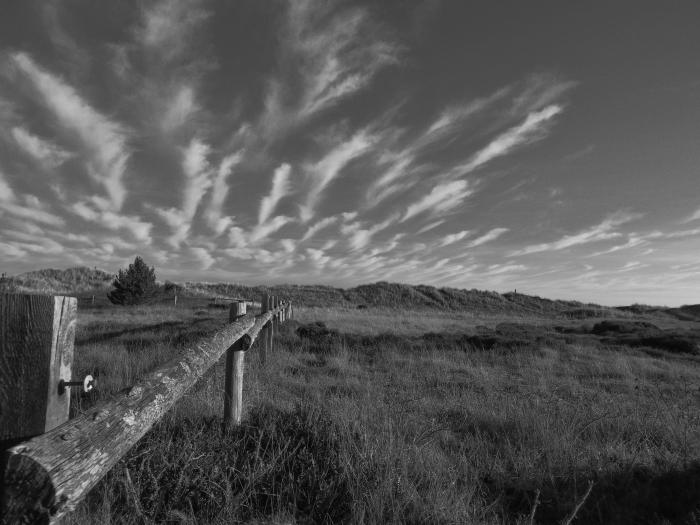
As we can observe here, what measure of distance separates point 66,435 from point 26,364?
563mm

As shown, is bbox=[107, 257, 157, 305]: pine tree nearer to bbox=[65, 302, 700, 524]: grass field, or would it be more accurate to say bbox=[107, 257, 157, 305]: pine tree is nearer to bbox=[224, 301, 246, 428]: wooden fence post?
bbox=[65, 302, 700, 524]: grass field

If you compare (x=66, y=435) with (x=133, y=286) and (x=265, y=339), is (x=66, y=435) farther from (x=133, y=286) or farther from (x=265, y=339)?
(x=133, y=286)

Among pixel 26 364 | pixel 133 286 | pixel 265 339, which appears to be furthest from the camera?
pixel 133 286

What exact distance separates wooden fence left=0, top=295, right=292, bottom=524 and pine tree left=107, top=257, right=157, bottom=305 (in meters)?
32.0

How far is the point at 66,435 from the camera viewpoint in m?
1.31

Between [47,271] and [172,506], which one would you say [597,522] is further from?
[47,271]

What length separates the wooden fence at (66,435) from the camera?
3.84 ft

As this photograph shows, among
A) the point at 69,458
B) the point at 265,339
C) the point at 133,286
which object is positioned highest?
the point at 133,286

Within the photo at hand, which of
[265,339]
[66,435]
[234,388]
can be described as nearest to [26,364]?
[66,435]

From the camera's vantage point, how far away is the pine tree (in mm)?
30219

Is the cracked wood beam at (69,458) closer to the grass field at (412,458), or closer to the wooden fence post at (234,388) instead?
the grass field at (412,458)

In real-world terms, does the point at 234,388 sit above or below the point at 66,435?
below

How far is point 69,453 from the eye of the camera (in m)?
1.28

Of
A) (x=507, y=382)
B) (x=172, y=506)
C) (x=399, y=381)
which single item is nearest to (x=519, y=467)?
(x=172, y=506)
